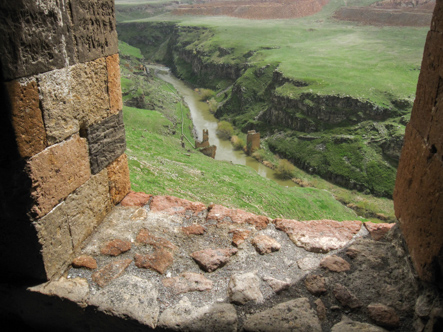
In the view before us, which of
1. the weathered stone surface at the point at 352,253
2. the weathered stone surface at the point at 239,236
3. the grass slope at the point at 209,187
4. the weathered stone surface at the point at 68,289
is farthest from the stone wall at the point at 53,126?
the grass slope at the point at 209,187

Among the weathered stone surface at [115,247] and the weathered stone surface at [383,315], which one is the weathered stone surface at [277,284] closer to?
the weathered stone surface at [383,315]

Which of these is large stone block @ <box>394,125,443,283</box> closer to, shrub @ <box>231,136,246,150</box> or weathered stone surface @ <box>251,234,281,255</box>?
weathered stone surface @ <box>251,234,281,255</box>

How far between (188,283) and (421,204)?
2332 millimetres

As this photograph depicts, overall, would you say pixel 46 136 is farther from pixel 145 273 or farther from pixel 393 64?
pixel 393 64

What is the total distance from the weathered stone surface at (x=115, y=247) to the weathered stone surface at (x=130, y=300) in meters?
0.42

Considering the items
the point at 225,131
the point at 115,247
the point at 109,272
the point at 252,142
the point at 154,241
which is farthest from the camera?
the point at 225,131

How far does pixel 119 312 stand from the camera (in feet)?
10.00

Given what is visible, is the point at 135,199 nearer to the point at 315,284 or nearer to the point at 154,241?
the point at 154,241

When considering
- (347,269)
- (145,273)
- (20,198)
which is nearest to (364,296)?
(347,269)

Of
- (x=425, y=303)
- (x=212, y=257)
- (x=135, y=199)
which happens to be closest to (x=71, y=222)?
(x=135, y=199)

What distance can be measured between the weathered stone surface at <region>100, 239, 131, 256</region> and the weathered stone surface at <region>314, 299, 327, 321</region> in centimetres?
210

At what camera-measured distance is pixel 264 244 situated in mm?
3963

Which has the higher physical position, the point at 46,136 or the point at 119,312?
the point at 46,136

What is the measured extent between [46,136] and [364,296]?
3374 millimetres
